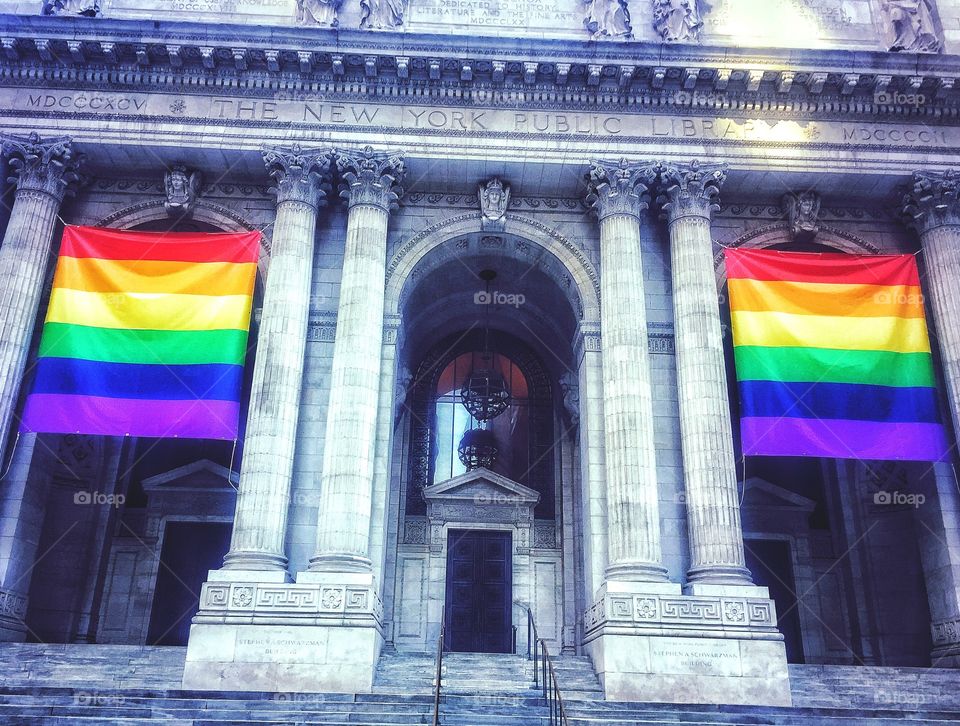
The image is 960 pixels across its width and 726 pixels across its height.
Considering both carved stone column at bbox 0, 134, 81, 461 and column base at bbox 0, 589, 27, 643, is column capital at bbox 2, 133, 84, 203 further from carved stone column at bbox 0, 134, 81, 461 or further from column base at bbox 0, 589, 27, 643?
column base at bbox 0, 589, 27, 643

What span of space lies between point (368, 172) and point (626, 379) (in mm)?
7806

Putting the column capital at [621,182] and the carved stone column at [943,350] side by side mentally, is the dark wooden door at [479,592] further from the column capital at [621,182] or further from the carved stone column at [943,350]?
the carved stone column at [943,350]

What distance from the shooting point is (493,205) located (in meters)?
20.7

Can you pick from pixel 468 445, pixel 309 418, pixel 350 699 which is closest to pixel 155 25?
pixel 309 418

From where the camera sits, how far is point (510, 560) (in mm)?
23031

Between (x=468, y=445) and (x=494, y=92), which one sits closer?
(x=494, y=92)

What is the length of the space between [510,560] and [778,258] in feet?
35.0

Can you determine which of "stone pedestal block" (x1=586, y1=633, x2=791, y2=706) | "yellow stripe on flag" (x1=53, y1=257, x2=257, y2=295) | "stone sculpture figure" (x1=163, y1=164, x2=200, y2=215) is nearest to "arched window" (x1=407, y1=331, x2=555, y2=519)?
"yellow stripe on flag" (x1=53, y1=257, x2=257, y2=295)

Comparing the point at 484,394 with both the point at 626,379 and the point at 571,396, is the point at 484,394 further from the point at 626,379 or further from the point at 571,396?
the point at 626,379

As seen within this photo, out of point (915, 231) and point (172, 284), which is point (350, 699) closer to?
point (172, 284)

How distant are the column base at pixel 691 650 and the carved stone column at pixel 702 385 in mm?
762

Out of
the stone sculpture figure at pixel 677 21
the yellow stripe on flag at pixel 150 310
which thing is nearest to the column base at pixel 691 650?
the yellow stripe on flag at pixel 150 310

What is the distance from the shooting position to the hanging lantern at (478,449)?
24453mm

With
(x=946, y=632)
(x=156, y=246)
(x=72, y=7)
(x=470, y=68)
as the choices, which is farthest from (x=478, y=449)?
(x=72, y=7)
